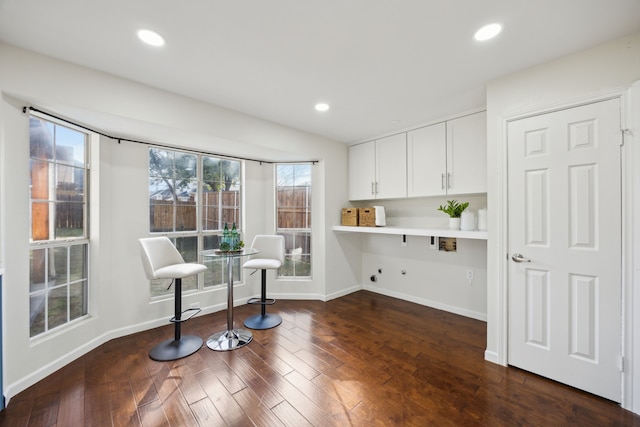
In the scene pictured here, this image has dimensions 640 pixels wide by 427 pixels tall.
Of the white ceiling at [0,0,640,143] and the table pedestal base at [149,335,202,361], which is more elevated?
the white ceiling at [0,0,640,143]

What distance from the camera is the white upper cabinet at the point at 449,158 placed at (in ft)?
9.55

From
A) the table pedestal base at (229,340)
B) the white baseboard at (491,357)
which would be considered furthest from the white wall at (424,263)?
the table pedestal base at (229,340)

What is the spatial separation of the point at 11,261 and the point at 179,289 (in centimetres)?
118

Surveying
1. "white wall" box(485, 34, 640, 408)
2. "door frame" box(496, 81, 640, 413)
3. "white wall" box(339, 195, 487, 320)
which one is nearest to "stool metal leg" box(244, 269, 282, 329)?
"white wall" box(339, 195, 487, 320)

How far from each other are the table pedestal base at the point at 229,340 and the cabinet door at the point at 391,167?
8.38 ft

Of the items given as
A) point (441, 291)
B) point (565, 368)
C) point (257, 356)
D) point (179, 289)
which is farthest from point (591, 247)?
point (179, 289)

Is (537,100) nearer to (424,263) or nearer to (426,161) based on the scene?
(426,161)

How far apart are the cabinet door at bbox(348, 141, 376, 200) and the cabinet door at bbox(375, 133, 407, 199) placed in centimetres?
9

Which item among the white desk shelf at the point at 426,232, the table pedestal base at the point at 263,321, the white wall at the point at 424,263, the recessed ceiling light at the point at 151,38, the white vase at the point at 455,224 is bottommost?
the table pedestal base at the point at 263,321

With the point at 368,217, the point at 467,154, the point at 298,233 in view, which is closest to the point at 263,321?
the point at 298,233

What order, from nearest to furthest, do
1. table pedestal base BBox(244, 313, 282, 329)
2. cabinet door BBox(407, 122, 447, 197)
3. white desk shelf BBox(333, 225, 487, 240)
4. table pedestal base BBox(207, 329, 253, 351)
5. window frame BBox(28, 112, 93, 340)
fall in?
window frame BBox(28, 112, 93, 340) < table pedestal base BBox(207, 329, 253, 351) < white desk shelf BBox(333, 225, 487, 240) < table pedestal base BBox(244, 313, 282, 329) < cabinet door BBox(407, 122, 447, 197)

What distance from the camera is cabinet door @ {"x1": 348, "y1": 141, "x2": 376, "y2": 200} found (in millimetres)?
3988

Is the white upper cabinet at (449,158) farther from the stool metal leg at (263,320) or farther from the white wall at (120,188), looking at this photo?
the stool metal leg at (263,320)

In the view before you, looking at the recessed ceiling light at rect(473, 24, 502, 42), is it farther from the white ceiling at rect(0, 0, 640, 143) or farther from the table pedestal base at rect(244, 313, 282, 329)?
the table pedestal base at rect(244, 313, 282, 329)
